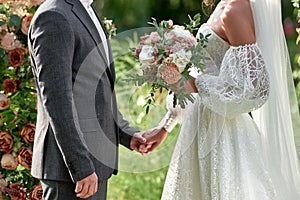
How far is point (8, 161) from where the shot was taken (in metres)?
3.32

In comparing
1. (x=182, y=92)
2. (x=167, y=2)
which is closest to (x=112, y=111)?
(x=182, y=92)

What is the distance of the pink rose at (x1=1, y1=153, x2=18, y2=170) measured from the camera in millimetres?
3320

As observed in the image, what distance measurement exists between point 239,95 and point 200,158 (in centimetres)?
36

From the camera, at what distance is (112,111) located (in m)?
2.93

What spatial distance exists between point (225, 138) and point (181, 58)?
46 cm

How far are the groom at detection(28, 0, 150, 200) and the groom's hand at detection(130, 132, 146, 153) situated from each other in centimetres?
29

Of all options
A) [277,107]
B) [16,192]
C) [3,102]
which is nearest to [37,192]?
[16,192]

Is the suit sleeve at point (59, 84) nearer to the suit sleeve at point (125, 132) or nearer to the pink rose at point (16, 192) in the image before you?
the suit sleeve at point (125, 132)

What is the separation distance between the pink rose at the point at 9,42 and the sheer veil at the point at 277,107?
1.07 meters

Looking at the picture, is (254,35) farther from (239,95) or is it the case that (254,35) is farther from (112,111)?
(112,111)

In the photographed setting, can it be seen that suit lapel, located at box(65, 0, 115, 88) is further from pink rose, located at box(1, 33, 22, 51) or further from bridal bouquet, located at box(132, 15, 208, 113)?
pink rose, located at box(1, 33, 22, 51)

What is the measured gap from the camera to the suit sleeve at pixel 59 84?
8.52 ft

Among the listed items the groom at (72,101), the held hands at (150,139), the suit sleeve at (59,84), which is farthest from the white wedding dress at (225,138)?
the suit sleeve at (59,84)

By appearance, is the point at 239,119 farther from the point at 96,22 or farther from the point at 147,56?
the point at 96,22
